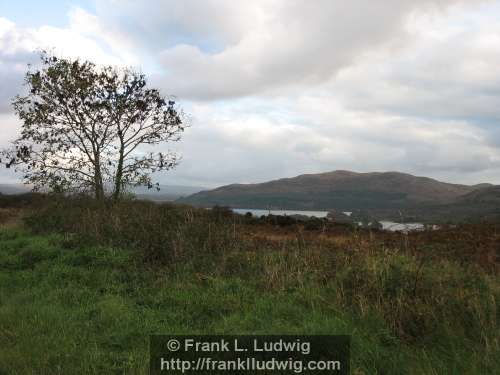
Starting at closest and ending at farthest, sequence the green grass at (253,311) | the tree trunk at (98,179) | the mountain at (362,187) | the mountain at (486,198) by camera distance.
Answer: the green grass at (253,311) → the tree trunk at (98,179) → the mountain at (486,198) → the mountain at (362,187)

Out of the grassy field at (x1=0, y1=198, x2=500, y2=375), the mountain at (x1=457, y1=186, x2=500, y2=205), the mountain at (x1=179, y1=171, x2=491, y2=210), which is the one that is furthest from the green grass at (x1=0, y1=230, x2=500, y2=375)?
the mountain at (x1=179, y1=171, x2=491, y2=210)

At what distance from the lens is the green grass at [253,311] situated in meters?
5.05

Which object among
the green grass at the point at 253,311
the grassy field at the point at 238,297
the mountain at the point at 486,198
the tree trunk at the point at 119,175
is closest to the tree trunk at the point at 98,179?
the tree trunk at the point at 119,175

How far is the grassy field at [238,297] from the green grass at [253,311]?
0.02m

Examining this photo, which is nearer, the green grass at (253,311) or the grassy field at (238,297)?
the green grass at (253,311)

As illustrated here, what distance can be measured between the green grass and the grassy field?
0.02m

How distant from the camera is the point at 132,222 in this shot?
1278 cm

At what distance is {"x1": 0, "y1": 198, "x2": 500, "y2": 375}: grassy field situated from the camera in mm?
5168

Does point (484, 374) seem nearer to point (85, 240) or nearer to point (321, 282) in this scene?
point (321, 282)

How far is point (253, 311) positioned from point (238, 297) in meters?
0.73

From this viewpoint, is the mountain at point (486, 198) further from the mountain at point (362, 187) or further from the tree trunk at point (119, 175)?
the mountain at point (362, 187)

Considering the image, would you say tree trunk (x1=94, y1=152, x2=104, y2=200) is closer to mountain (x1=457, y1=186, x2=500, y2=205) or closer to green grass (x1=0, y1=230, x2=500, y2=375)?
green grass (x1=0, y1=230, x2=500, y2=375)

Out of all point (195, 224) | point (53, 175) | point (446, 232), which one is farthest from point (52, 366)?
point (53, 175)

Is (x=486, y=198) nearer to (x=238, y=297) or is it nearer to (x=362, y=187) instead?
(x=238, y=297)
